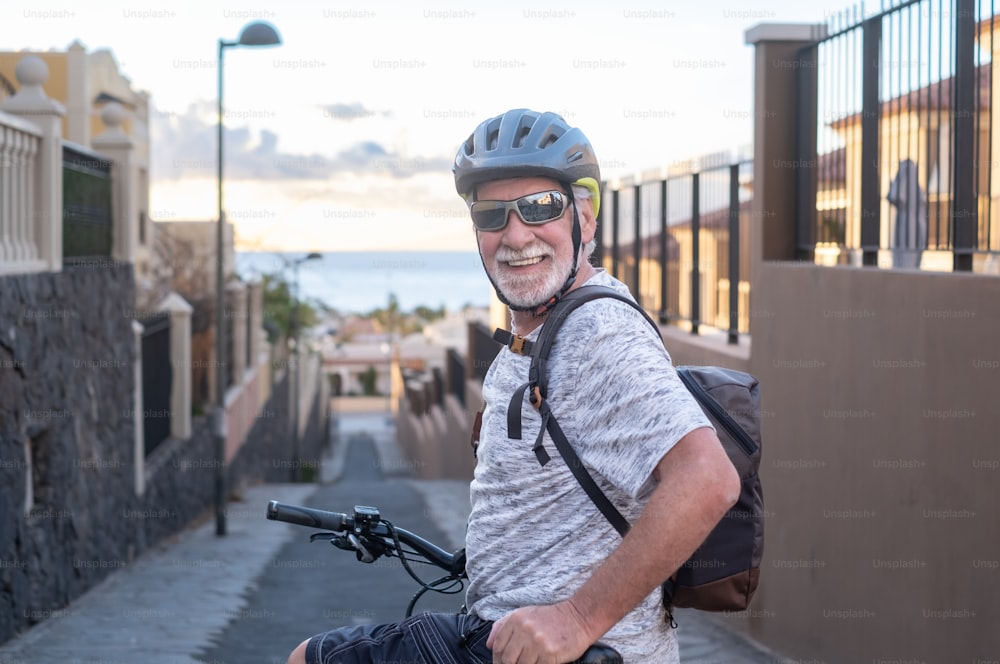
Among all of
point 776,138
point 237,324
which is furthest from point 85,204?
point 237,324

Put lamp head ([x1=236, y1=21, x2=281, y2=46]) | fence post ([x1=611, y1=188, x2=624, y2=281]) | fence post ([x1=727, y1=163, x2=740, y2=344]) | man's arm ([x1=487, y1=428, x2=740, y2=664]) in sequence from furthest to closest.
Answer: lamp head ([x1=236, y1=21, x2=281, y2=46]), fence post ([x1=611, y1=188, x2=624, y2=281]), fence post ([x1=727, y1=163, x2=740, y2=344]), man's arm ([x1=487, y1=428, x2=740, y2=664])

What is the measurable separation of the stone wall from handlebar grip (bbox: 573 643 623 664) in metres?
6.70

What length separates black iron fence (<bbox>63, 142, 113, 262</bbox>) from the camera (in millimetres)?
10609

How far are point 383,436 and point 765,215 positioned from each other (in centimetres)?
6458

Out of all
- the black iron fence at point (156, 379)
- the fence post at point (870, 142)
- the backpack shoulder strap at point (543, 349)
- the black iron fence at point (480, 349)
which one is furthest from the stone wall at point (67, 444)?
the black iron fence at point (480, 349)

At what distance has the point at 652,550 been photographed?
1.97m

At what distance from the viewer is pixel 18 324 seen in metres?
8.42

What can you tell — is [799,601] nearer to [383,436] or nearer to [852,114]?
[852,114]

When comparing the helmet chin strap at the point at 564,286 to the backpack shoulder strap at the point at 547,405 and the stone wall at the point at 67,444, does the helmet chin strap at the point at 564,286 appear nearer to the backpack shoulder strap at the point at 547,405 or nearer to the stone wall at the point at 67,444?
the backpack shoulder strap at the point at 547,405

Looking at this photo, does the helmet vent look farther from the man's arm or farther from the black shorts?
the black shorts

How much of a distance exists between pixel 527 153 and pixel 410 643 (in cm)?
103

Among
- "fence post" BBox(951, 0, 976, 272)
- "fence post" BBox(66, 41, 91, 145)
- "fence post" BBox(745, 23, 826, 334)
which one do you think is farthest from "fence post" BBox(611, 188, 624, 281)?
"fence post" BBox(66, 41, 91, 145)

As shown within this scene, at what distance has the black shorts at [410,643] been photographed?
7.72 feet

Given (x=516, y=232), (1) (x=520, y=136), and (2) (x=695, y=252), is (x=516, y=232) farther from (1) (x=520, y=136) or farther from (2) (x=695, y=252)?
(2) (x=695, y=252)
